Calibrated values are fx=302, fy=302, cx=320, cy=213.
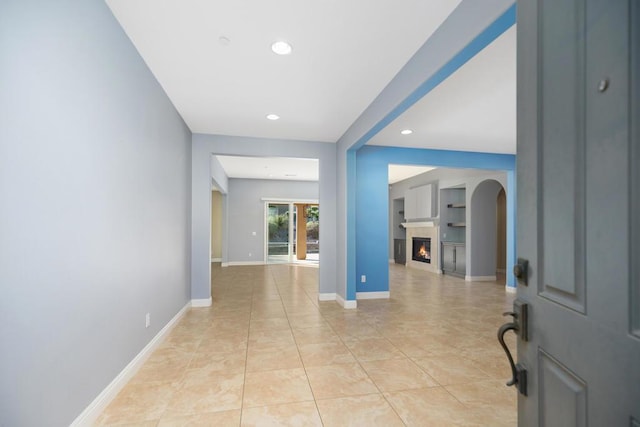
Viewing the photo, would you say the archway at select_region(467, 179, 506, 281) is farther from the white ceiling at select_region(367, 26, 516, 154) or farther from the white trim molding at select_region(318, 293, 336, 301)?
the white trim molding at select_region(318, 293, 336, 301)

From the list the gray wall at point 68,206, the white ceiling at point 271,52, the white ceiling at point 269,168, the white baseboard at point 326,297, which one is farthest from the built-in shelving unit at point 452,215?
the gray wall at point 68,206

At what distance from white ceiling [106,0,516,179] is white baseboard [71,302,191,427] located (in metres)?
2.61

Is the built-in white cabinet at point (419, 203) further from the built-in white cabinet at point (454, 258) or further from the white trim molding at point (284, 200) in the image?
the white trim molding at point (284, 200)

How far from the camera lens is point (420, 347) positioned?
3.12 m

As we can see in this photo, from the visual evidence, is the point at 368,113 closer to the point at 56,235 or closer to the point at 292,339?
the point at 292,339

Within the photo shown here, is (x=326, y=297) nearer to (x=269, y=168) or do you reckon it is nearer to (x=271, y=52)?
(x=271, y=52)

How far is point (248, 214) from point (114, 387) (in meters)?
7.73

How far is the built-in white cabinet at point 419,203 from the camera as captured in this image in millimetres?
8238

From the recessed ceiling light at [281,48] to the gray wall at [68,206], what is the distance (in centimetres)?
113

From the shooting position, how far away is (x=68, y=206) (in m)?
1.66

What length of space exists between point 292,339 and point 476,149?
4826 mm

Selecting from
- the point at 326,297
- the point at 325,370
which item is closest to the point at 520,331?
the point at 325,370

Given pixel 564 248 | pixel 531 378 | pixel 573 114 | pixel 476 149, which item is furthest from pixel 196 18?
pixel 476 149

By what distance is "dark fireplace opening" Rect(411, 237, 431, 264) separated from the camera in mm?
8656
